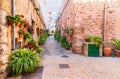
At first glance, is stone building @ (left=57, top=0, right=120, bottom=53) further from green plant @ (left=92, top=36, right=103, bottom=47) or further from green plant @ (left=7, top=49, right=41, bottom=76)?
green plant @ (left=7, top=49, right=41, bottom=76)

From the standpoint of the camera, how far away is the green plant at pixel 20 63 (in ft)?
14.7

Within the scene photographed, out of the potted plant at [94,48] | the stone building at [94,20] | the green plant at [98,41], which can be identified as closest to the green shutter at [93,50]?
the potted plant at [94,48]

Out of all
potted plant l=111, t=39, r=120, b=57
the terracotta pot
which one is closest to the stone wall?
the terracotta pot

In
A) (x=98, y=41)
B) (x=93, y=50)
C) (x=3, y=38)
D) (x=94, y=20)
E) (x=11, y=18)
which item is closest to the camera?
(x=3, y=38)

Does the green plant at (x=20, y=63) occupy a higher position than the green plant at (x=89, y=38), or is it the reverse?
the green plant at (x=89, y=38)

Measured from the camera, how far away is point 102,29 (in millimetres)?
8930

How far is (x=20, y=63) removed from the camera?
449cm

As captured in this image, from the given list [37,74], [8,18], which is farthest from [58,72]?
[8,18]

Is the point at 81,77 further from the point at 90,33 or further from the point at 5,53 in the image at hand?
the point at 90,33

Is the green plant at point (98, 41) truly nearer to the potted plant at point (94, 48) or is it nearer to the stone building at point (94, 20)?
the potted plant at point (94, 48)

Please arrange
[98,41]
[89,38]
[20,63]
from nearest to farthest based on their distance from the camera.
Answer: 1. [20,63]
2. [98,41]
3. [89,38]

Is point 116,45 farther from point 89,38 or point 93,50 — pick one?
point 89,38

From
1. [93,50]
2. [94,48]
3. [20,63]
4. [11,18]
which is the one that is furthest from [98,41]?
[11,18]

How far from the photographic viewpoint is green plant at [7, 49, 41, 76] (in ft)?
14.7
